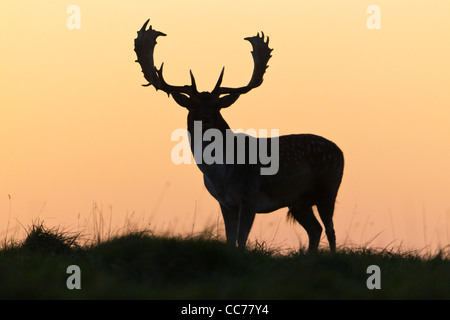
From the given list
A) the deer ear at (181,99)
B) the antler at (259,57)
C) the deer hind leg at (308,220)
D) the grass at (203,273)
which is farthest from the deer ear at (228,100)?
the grass at (203,273)


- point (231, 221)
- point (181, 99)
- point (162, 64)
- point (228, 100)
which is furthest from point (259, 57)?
point (231, 221)

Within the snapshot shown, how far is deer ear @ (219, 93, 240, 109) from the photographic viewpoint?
11789mm

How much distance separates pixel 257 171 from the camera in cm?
1184

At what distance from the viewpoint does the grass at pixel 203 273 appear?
7.28 metres

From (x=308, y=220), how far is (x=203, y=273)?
499 cm

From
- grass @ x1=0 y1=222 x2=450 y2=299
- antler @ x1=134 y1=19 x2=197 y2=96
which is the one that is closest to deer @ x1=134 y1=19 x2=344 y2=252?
antler @ x1=134 y1=19 x2=197 y2=96

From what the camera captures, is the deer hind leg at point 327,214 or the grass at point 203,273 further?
the deer hind leg at point 327,214

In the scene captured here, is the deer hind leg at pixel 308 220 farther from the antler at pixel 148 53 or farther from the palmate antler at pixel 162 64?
the antler at pixel 148 53

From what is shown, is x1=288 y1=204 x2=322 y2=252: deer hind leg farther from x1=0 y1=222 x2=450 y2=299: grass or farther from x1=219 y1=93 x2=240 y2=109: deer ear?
x1=0 y1=222 x2=450 y2=299: grass

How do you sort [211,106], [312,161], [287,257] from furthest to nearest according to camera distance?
[312,161], [211,106], [287,257]

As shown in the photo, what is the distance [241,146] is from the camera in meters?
11.9
